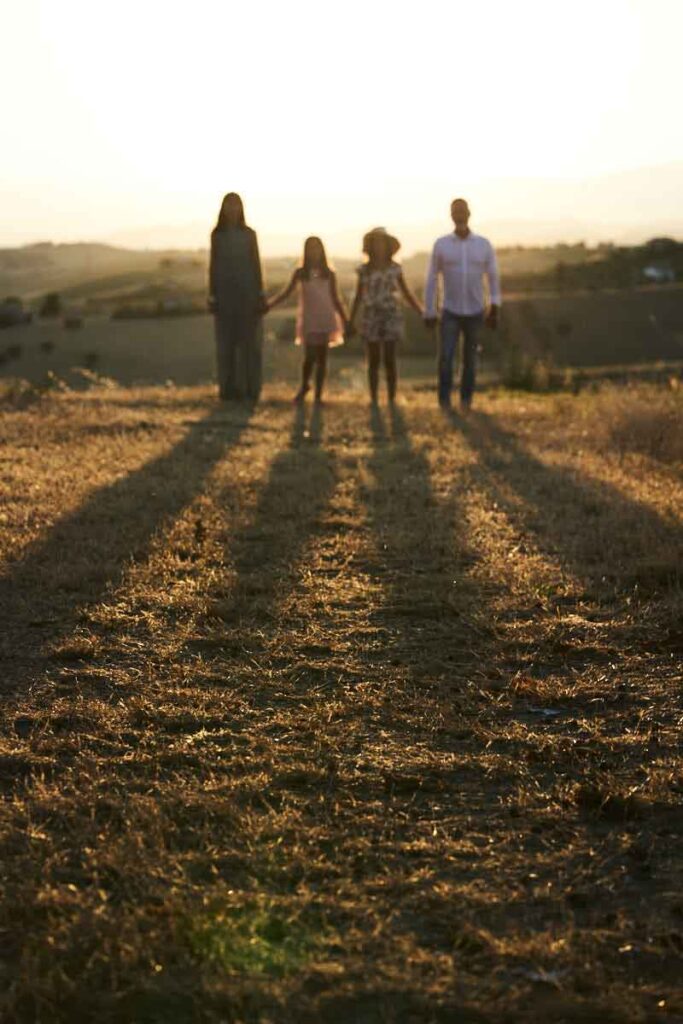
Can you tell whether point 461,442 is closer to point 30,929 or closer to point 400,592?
point 400,592

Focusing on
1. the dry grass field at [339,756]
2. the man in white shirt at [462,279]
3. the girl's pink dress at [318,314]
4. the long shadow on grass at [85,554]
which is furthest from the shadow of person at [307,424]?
the dry grass field at [339,756]

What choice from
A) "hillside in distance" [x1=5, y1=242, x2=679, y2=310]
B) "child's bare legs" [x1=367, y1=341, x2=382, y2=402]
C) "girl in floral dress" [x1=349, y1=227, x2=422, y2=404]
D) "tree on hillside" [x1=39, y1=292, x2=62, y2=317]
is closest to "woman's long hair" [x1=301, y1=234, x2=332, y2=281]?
"girl in floral dress" [x1=349, y1=227, x2=422, y2=404]

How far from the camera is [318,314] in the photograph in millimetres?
14609

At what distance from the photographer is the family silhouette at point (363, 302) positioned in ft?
43.2

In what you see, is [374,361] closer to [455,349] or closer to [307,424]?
[455,349]

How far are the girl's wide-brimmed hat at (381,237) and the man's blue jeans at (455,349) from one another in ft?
3.82

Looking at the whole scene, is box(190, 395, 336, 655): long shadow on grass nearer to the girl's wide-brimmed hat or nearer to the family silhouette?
the family silhouette

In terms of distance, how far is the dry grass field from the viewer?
304 centimetres

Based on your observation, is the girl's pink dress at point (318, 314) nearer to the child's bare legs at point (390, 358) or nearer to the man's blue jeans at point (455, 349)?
the child's bare legs at point (390, 358)

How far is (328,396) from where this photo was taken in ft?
52.3

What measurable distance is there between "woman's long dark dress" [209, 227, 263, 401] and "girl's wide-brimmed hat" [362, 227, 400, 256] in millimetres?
1201

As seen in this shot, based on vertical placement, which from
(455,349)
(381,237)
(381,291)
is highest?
(381,237)

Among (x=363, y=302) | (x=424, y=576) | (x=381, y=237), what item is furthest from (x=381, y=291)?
(x=424, y=576)

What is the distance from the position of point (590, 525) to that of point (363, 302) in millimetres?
7043
